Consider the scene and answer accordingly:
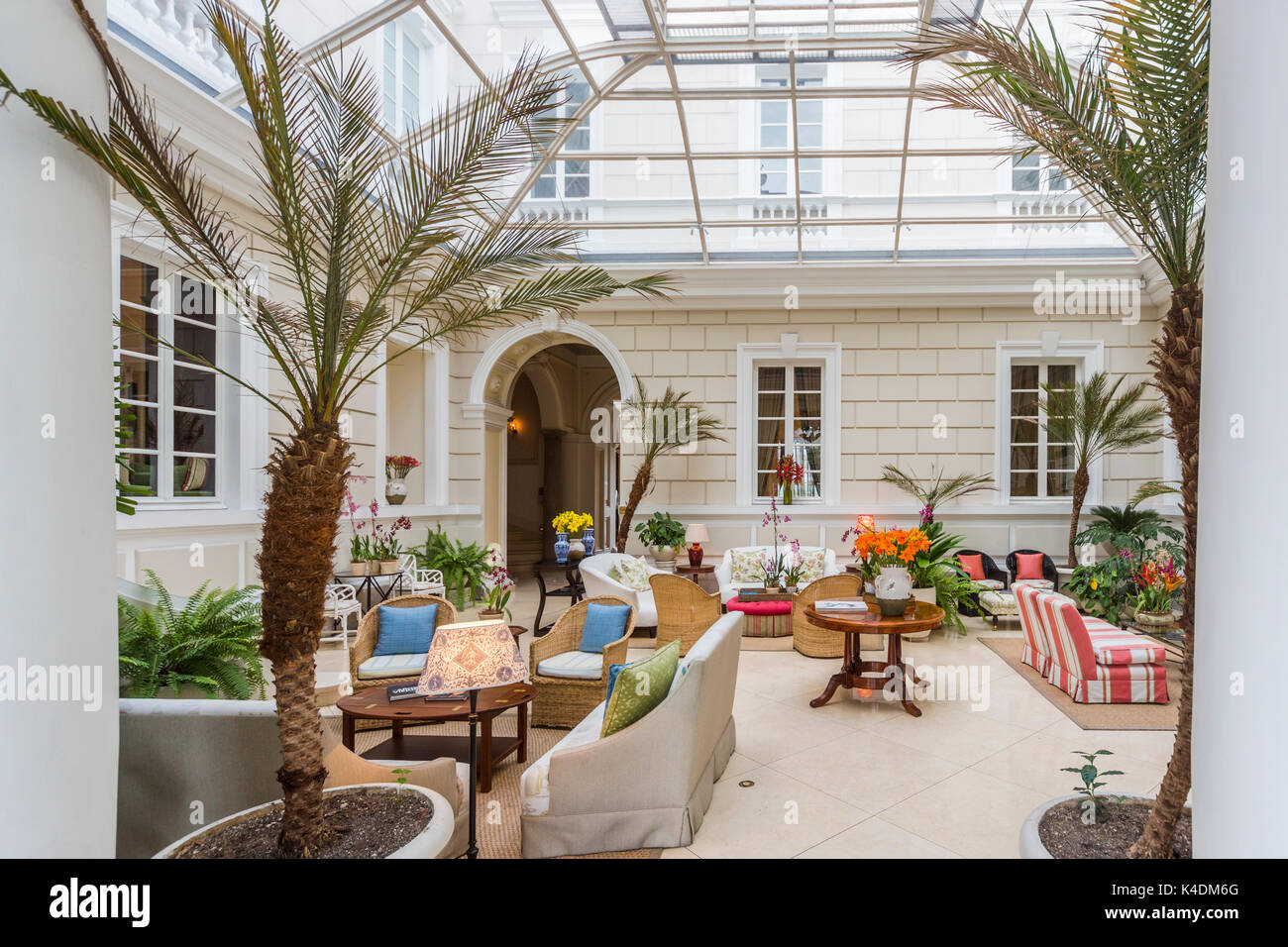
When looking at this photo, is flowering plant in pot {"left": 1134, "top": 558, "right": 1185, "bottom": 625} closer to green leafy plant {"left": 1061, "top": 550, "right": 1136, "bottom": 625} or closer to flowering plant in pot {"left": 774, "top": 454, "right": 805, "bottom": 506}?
green leafy plant {"left": 1061, "top": 550, "right": 1136, "bottom": 625}

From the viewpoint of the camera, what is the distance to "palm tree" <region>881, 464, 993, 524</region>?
9.96 m

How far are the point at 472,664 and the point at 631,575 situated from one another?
513 cm

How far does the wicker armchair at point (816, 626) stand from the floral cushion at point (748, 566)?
1.42 metres

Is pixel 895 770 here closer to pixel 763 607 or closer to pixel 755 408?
pixel 763 607

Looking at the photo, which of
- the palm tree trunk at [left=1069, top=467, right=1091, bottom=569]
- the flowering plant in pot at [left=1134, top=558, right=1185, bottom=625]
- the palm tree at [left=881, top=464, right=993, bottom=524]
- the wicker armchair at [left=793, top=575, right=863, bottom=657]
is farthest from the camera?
the palm tree at [left=881, top=464, right=993, bottom=524]

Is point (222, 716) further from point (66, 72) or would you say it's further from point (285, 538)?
point (66, 72)

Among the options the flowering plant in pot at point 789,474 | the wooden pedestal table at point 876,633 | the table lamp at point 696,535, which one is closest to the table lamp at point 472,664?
the wooden pedestal table at point 876,633

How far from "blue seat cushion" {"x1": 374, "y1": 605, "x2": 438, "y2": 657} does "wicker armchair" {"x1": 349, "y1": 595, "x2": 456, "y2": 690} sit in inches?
1.3

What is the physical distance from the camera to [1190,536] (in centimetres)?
224

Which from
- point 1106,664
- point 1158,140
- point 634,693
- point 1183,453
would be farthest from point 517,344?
point 1183,453

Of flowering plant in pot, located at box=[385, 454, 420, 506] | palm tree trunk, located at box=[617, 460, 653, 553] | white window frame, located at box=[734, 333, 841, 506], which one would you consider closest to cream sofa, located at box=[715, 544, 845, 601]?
white window frame, located at box=[734, 333, 841, 506]

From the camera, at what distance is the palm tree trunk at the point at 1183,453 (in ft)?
7.11

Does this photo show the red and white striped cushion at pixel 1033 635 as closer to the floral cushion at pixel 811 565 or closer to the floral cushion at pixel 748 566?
the floral cushion at pixel 811 565

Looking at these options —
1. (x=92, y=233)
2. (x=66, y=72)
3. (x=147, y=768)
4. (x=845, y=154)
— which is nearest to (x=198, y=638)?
(x=147, y=768)
